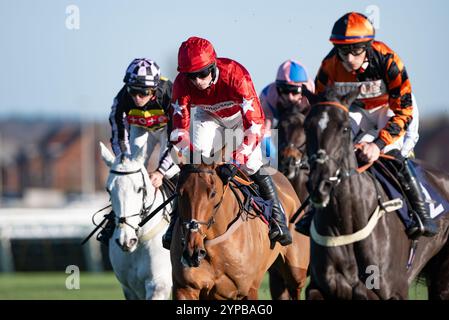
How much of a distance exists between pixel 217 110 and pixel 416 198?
6.13ft

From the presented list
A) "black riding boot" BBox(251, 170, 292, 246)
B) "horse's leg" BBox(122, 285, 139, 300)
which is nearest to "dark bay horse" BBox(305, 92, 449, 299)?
"black riding boot" BBox(251, 170, 292, 246)

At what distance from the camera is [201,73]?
798cm

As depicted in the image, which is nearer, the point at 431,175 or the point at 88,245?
the point at 431,175

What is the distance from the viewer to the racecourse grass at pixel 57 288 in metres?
14.6

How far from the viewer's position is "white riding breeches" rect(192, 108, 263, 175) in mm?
8500

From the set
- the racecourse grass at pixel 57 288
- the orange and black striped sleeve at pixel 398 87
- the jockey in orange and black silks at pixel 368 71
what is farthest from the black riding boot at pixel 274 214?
the racecourse grass at pixel 57 288

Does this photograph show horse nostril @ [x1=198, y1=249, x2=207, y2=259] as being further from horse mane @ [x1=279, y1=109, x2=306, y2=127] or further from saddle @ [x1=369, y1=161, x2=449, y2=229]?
horse mane @ [x1=279, y1=109, x2=306, y2=127]

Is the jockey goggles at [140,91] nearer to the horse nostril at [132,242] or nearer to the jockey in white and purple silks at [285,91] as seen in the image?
the horse nostril at [132,242]

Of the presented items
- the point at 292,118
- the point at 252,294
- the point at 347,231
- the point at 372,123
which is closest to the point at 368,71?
the point at 372,123

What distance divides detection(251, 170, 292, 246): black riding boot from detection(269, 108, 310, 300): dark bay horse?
551 millimetres
